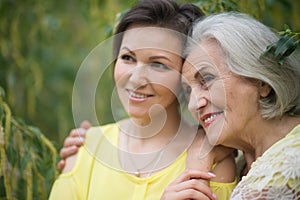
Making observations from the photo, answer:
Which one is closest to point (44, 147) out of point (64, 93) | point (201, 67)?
point (201, 67)

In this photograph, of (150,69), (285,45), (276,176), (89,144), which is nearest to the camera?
(276,176)

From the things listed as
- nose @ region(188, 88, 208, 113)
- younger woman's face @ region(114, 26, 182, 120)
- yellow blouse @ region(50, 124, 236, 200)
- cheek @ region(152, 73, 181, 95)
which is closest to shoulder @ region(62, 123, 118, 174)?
yellow blouse @ region(50, 124, 236, 200)

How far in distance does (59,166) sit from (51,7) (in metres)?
1.62

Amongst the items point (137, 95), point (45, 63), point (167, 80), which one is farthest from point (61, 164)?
point (45, 63)

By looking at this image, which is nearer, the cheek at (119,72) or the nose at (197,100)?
the nose at (197,100)

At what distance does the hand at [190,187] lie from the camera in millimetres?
2203

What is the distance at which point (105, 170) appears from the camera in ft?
8.38

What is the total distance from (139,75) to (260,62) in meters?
0.43

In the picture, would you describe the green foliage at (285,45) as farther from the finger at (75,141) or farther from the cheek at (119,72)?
the finger at (75,141)

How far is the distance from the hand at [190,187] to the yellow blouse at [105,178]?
0.25ft

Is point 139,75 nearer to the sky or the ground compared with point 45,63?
nearer to the sky

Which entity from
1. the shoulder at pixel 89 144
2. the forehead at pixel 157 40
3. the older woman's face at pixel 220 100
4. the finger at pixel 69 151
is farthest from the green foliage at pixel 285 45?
the finger at pixel 69 151

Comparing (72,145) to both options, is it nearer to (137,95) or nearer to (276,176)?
(137,95)

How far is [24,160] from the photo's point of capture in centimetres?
272
